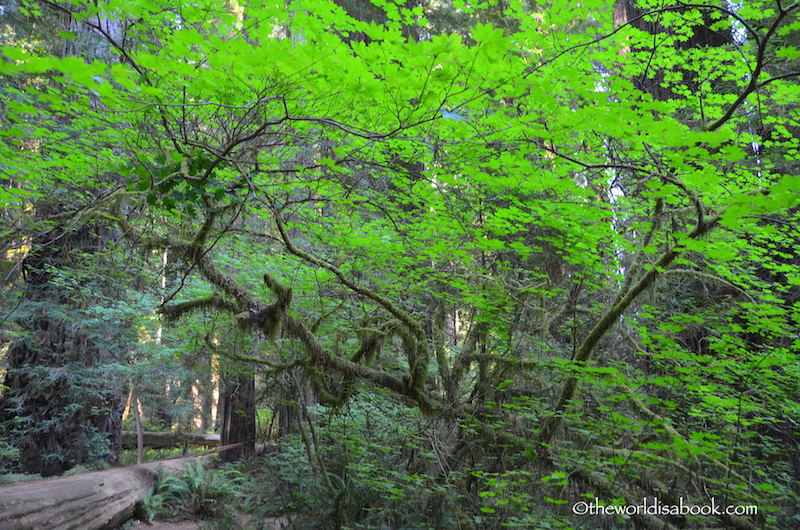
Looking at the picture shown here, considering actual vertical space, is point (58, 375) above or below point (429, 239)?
below

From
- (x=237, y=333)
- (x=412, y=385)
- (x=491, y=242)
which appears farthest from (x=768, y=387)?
(x=237, y=333)

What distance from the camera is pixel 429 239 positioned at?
5766 mm

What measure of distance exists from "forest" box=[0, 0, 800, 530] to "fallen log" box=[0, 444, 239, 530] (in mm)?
181

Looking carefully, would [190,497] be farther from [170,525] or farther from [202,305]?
[202,305]

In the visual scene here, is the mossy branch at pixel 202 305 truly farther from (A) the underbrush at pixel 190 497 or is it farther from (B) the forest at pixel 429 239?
(A) the underbrush at pixel 190 497

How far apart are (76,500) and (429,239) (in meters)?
5.55

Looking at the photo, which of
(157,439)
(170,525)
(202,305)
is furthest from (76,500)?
(157,439)

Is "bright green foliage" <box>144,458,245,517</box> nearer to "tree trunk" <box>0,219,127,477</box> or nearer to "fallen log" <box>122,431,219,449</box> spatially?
"tree trunk" <box>0,219,127,477</box>

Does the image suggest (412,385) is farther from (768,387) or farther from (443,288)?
(768,387)

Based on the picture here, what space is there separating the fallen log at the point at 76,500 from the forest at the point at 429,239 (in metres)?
0.18

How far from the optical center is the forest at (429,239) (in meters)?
3.05

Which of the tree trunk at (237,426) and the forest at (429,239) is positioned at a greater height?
the forest at (429,239)

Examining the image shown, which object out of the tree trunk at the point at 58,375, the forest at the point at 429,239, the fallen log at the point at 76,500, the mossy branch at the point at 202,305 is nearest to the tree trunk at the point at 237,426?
the forest at the point at 429,239

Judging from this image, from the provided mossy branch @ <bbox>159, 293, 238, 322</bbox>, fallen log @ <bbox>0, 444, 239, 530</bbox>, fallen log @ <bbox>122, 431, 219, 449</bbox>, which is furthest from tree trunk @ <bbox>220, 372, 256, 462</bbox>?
mossy branch @ <bbox>159, 293, 238, 322</bbox>
